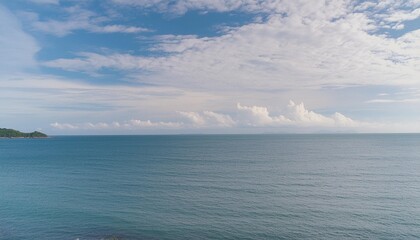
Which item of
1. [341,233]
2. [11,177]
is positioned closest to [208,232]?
[341,233]

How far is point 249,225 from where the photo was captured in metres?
45.9

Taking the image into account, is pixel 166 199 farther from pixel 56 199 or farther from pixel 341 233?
pixel 341 233

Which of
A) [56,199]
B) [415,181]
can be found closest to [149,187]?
[56,199]

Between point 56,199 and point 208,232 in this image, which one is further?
point 56,199

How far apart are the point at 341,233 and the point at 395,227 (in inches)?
355

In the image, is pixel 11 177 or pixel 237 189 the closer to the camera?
pixel 237 189

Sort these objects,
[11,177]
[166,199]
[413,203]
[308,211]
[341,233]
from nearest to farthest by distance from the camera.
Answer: [341,233] < [308,211] < [413,203] < [166,199] < [11,177]

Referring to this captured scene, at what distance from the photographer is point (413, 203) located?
55.6 metres

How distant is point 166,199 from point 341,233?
108ft

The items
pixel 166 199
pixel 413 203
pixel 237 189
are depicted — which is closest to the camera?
pixel 413 203

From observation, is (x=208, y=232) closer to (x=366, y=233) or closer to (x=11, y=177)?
(x=366, y=233)

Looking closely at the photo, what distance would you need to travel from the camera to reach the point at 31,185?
253 feet

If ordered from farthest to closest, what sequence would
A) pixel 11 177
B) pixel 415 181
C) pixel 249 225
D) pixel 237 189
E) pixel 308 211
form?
pixel 11 177 → pixel 415 181 → pixel 237 189 → pixel 308 211 → pixel 249 225

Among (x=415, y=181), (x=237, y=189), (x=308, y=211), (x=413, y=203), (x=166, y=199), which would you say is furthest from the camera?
(x=415, y=181)
